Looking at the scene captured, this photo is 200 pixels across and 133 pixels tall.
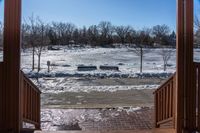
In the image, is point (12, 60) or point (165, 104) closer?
point (12, 60)

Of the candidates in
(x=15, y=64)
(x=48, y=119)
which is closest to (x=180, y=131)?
(x=15, y=64)

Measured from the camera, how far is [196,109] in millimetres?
5191

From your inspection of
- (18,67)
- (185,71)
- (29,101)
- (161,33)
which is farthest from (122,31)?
(18,67)

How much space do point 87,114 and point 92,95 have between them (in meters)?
3.60

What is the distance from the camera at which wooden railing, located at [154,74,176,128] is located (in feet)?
19.3

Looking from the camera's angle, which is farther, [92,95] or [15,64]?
[92,95]

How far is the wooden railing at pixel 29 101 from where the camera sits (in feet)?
18.8

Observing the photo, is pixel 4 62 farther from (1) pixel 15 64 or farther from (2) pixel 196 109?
(2) pixel 196 109

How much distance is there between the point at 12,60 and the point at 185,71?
7.90ft

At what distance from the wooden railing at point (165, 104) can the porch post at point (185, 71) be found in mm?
507

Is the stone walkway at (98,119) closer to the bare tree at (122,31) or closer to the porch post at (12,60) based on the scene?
the porch post at (12,60)

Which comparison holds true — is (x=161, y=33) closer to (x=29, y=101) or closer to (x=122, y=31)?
(x=122, y=31)

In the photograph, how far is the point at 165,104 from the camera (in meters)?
6.43

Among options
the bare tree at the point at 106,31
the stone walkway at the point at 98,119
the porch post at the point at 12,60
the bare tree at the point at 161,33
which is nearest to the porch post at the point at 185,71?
the porch post at the point at 12,60
